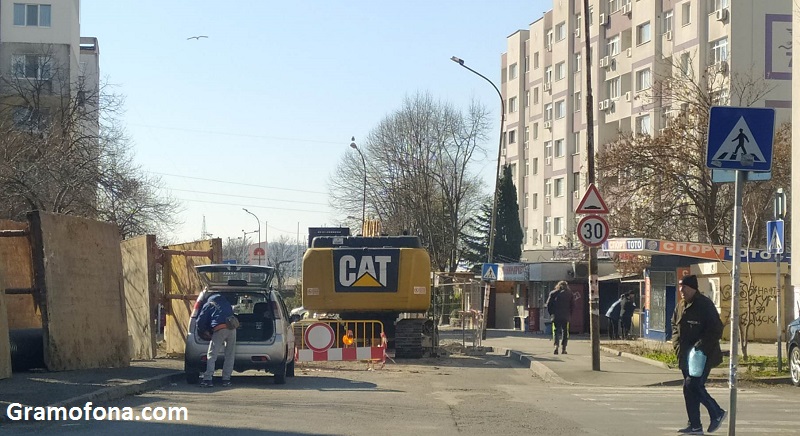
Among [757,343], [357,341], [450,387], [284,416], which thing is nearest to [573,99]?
[757,343]

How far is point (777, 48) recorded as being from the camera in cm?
4869

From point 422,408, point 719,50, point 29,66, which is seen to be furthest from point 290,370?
point 29,66

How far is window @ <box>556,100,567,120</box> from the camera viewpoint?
68.8 metres

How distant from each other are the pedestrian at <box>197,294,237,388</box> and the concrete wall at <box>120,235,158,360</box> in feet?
18.3

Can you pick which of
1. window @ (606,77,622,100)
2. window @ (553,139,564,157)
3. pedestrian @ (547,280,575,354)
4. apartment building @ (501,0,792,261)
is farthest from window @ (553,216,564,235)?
pedestrian @ (547,280,575,354)

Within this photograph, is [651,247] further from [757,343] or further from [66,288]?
[66,288]

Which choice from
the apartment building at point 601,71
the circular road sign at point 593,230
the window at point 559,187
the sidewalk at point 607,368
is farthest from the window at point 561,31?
the circular road sign at point 593,230

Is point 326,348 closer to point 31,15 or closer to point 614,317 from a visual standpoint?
point 614,317

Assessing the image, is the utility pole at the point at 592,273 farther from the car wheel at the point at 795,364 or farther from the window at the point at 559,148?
the window at the point at 559,148

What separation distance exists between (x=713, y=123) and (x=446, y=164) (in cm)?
5302

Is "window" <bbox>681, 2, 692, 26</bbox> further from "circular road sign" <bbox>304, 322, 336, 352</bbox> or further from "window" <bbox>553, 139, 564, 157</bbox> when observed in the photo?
"circular road sign" <bbox>304, 322, 336, 352</bbox>

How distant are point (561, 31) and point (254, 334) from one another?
181ft

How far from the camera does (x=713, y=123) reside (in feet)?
31.5

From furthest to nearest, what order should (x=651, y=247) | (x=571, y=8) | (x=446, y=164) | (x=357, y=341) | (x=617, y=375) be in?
Result: 1. (x=571, y=8)
2. (x=446, y=164)
3. (x=651, y=247)
4. (x=357, y=341)
5. (x=617, y=375)
